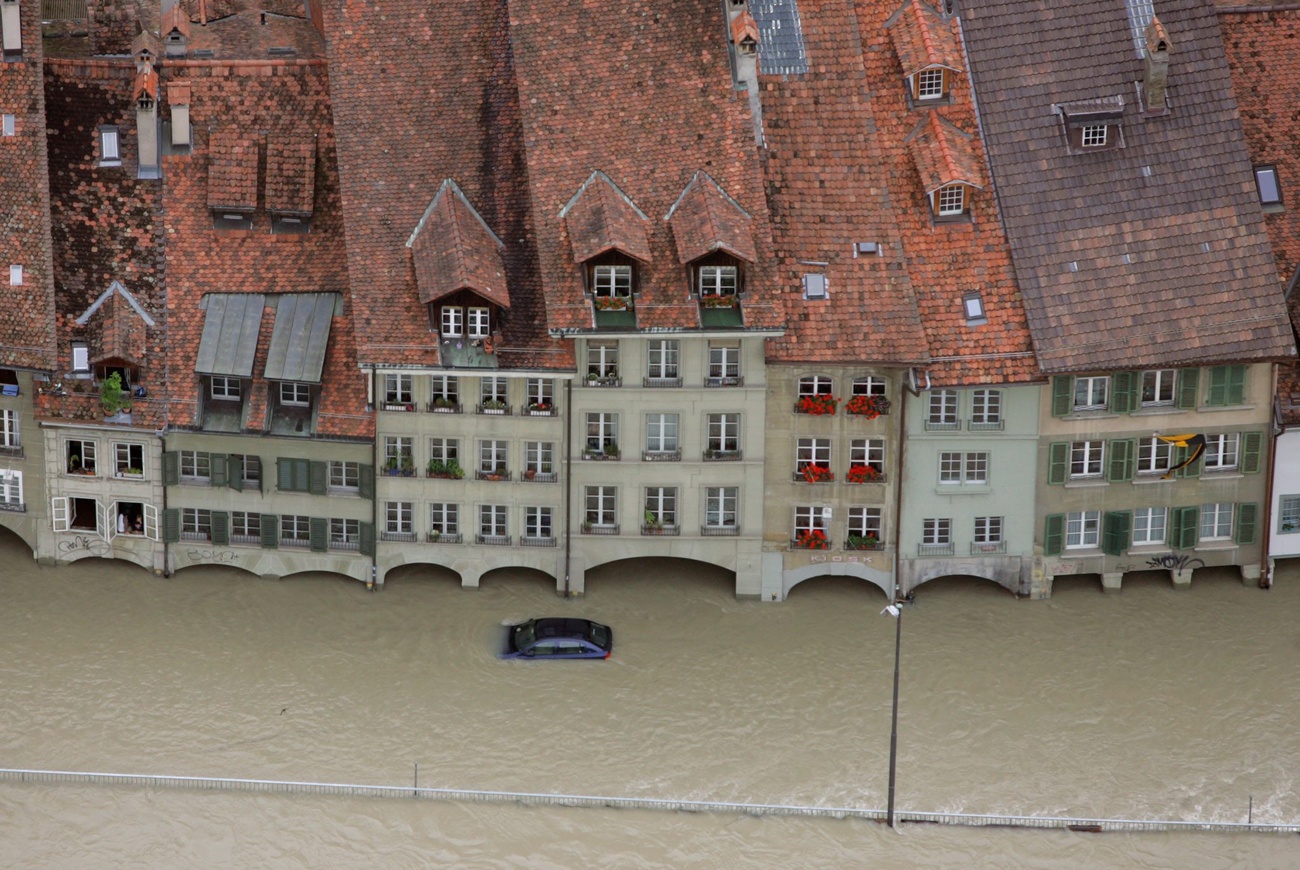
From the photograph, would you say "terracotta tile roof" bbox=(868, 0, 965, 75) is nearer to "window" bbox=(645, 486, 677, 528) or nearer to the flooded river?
"window" bbox=(645, 486, 677, 528)

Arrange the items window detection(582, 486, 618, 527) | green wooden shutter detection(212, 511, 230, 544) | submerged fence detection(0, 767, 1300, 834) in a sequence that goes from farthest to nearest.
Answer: green wooden shutter detection(212, 511, 230, 544) → window detection(582, 486, 618, 527) → submerged fence detection(0, 767, 1300, 834)

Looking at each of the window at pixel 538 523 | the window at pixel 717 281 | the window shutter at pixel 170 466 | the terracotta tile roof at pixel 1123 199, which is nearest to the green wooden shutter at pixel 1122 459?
the terracotta tile roof at pixel 1123 199

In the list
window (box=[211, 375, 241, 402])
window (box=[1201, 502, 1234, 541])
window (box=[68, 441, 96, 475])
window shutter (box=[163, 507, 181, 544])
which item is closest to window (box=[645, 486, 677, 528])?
window (box=[211, 375, 241, 402])

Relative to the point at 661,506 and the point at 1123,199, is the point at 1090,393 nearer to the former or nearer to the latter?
the point at 1123,199

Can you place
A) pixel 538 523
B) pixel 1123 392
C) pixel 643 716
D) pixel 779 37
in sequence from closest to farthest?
pixel 643 716, pixel 1123 392, pixel 538 523, pixel 779 37

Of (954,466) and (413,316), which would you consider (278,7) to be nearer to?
(413,316)

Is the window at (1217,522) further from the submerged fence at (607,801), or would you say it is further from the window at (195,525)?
the window at (195,525)

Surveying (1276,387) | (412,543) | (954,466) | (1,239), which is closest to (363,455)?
(412,543)

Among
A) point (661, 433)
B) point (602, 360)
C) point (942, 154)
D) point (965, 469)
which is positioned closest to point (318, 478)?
point (602, 360)
